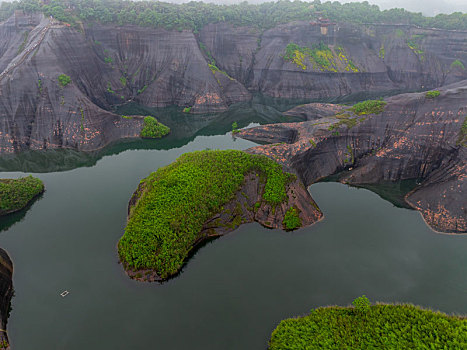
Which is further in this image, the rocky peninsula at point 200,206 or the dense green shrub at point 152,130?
the dense green shrub at point 152,130

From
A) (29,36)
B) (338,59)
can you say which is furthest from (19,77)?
(338,59)

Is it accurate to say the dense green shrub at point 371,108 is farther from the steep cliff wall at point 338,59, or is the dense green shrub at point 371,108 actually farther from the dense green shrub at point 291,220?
the steep cliff wall at point 338,59

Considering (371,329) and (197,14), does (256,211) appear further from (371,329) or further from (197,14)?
(197,14)

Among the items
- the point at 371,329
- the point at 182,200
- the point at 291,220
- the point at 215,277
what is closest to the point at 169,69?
the point at 182,200

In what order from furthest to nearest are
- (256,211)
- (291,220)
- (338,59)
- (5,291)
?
(338,59) → (256,211) → (291,220) → (5,291)

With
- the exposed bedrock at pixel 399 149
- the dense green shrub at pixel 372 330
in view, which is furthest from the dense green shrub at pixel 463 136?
the dense green shrub at pixel 372 330

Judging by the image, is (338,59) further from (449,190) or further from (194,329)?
(194,329)

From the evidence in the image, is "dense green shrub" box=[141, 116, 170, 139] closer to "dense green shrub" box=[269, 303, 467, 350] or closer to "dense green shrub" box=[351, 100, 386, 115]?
"dense green shrub" box=[351, 100, 386, 115]
